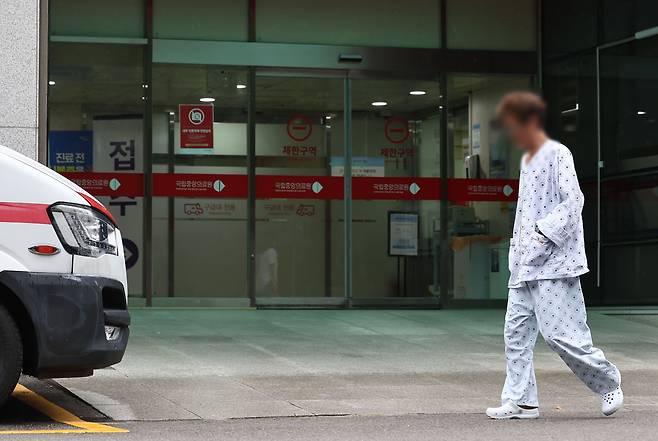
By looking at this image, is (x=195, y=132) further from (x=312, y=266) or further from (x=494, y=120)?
(x=494, y=120)

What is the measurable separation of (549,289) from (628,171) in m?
9.55

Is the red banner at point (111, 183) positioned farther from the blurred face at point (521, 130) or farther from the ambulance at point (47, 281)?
the blurred face at point (521, 130)

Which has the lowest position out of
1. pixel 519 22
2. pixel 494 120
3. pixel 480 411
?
pixel 480 411

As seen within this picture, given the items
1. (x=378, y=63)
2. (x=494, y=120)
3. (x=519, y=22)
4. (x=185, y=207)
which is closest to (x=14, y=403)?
(x=494, y=120)

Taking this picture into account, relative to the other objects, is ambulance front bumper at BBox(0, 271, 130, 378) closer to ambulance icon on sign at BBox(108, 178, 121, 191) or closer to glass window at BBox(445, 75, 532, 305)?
ambulance icon on sign at BBox(108, 178, 121, 191)

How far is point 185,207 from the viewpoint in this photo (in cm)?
1562

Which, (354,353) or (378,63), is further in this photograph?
(378,63)

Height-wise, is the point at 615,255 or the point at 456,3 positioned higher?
the point at 456,3

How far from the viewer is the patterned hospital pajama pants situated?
6.84m

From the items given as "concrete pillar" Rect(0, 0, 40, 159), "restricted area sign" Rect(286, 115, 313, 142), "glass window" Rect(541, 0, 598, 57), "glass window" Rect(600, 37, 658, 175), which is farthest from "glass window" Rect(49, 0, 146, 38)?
"glass window" Rect(600, 37, 658, 175)

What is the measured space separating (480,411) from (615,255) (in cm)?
904

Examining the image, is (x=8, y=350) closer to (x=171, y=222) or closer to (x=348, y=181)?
(x=171, y=222)

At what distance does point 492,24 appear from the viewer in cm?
1658

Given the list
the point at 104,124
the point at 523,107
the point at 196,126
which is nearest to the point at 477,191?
the point at 196,126
